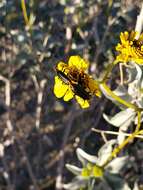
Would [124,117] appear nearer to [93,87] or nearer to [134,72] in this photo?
[134,72]

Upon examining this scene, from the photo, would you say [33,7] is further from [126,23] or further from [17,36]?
[126,23]

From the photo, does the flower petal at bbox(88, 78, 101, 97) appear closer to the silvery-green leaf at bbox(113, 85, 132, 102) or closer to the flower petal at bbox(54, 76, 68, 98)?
the flower petal at bbox(54, 76, 68, 98)

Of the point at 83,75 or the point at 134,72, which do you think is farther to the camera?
the point at 134,72

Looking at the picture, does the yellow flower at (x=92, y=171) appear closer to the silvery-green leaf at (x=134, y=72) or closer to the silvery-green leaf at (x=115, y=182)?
the silvery-green leaf at (x=115, y=182)

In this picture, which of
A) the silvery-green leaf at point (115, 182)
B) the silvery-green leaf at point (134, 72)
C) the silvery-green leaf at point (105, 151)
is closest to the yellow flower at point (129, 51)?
the silvery-green leaf at point (134, 72)

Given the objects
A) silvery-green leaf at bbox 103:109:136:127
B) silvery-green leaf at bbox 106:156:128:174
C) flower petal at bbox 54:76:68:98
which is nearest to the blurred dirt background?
silvery-green leaf at bbox 106:156:128:174

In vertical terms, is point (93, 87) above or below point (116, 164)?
above

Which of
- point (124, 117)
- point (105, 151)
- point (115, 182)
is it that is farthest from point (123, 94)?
point (115, 182)

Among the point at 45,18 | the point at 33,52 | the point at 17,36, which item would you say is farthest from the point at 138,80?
the point at 45,18
